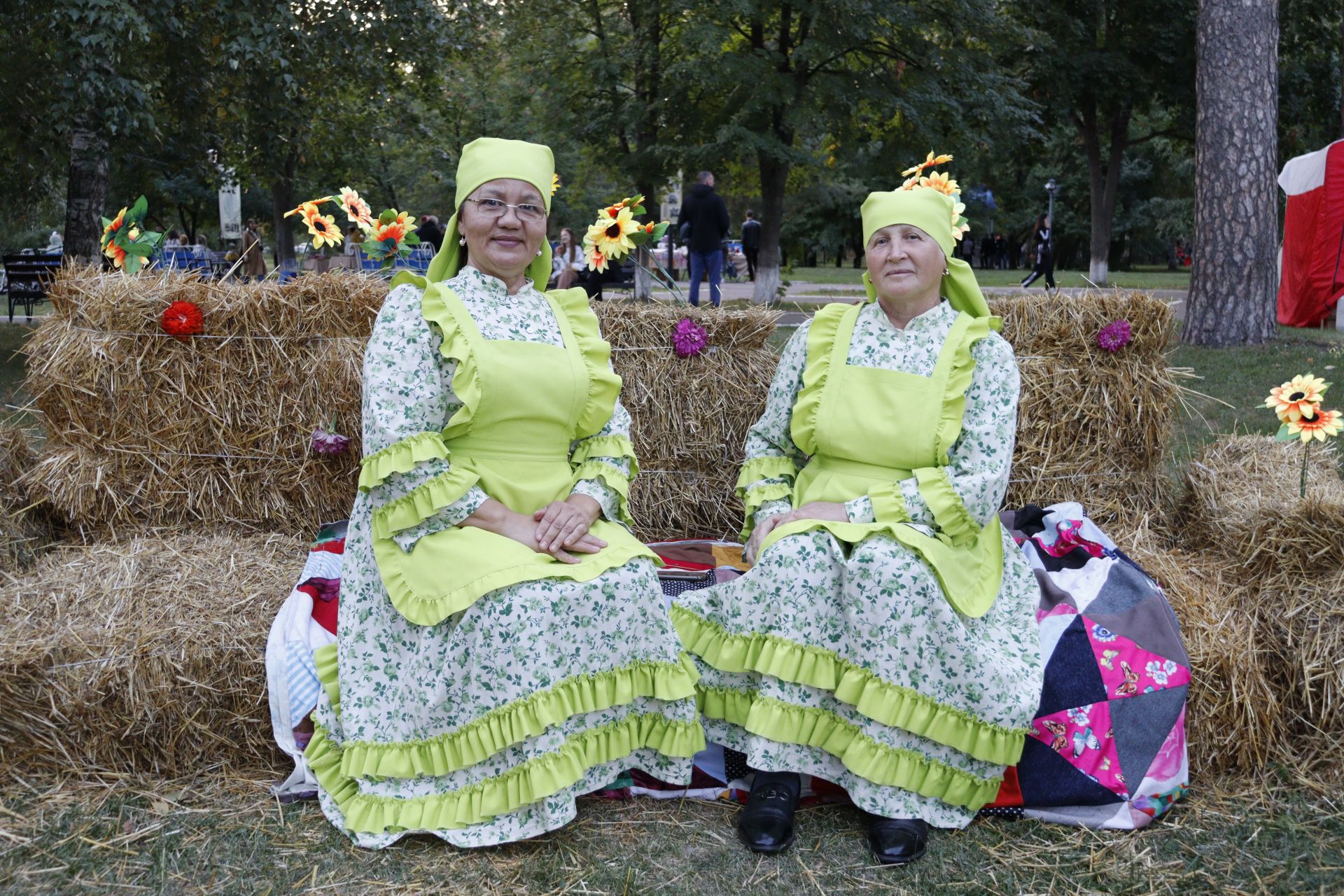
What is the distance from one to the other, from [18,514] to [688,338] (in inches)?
115

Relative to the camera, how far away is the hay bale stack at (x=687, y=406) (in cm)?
497

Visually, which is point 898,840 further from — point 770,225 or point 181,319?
point 770,225

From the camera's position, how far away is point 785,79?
52.6ft

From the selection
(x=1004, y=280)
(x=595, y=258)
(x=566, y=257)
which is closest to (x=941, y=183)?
(x=595, y=258)

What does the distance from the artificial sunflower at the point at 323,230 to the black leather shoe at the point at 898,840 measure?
3.37 meters

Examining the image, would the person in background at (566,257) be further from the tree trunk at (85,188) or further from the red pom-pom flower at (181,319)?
the red pom-pom flower at (181,319)

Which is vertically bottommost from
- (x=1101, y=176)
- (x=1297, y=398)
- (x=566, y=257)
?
(x=1297, y=398)

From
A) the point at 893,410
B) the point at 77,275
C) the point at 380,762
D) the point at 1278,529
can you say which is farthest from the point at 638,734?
the point at 77,275

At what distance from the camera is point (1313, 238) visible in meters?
13.3

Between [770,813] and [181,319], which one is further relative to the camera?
[181,319]

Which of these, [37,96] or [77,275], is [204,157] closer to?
[37,96]

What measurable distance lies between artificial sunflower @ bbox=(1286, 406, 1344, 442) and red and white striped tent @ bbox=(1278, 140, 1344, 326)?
10.2 meters

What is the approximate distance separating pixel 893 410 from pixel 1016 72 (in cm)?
2171

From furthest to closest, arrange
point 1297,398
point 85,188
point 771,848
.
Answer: point 85,188 < point 1297,398 < point 771,848
